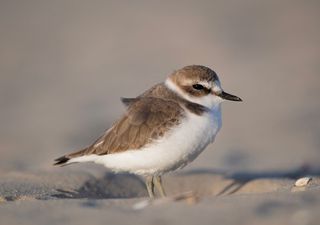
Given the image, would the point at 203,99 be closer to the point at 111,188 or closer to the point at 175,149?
the point at 175,149

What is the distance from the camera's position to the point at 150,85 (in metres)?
13.7

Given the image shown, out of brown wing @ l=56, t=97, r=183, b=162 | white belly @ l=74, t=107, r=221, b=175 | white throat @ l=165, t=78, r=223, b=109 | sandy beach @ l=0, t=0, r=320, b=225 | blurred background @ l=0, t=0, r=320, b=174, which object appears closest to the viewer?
sandy beach @ l=0, t=0, r=320, b=225

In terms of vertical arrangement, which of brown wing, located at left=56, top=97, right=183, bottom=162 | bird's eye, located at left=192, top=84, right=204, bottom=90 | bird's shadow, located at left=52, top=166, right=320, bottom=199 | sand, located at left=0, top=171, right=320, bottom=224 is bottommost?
bird's shadow, located at left=52, top=166, right=320, bottom=199

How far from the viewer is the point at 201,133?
20.6 ft

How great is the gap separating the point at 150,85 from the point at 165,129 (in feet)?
24.4

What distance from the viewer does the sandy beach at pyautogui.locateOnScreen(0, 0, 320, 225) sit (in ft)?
17.1

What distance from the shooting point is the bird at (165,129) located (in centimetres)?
628

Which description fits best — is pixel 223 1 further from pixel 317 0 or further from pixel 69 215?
pixel 69 215

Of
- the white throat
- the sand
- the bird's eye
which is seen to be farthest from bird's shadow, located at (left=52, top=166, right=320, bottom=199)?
the bird's eye

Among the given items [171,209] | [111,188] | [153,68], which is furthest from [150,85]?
[171,209]

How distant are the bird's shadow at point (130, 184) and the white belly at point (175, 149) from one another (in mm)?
810

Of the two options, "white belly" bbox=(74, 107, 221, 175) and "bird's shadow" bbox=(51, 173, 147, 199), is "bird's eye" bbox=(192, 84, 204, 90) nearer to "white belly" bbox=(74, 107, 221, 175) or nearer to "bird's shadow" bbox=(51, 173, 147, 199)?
"white belly" bbox=(74, 107, 221, 175)

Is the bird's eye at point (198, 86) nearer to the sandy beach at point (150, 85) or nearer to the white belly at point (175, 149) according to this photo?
the white belly at point (175, 149)

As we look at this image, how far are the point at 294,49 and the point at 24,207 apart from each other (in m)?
12.0
